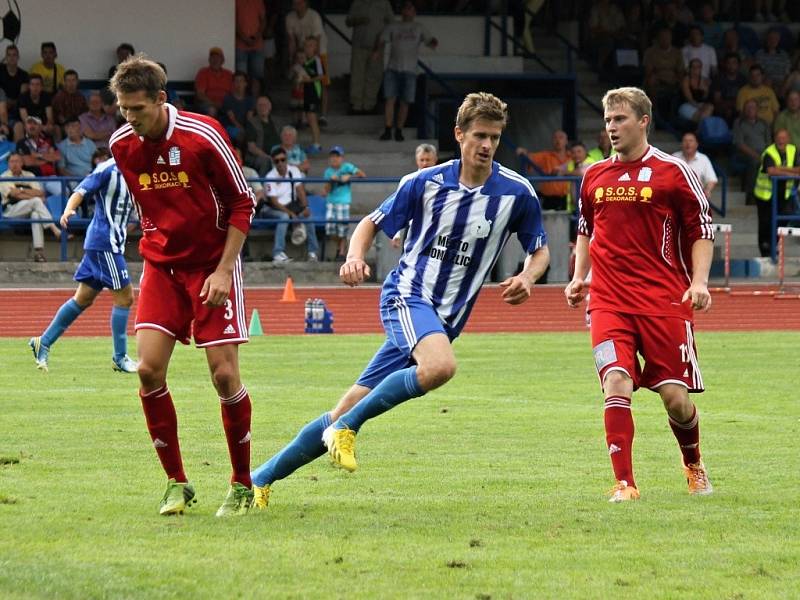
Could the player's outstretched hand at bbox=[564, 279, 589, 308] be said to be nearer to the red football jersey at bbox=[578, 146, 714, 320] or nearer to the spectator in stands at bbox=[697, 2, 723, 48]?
the red football jersey at bbox=[578, 146, 714, 320]

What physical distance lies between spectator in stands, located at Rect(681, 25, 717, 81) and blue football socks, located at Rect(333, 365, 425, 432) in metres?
23.7

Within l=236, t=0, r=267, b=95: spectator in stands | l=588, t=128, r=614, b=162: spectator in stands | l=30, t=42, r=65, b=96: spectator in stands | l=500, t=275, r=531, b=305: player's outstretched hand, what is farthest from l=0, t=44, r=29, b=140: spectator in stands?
l=500, t=275, r=531, b=305: player's outstretched hand

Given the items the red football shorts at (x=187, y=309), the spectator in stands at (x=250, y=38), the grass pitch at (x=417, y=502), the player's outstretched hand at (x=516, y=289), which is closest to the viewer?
the grass pitch at (x=417, y=502)

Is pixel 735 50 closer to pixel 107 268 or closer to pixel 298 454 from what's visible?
pixel 107 268

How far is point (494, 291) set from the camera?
2380cm

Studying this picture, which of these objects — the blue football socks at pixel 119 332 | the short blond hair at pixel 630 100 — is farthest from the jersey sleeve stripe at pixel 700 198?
the blue football socks at pixel 119 332

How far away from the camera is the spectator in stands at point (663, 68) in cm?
2967

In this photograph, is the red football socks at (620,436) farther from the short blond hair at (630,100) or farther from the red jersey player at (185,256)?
the red jersey player at (185,256)

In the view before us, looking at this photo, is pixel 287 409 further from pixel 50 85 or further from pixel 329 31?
pixel 329 31

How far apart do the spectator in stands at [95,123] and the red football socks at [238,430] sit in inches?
698

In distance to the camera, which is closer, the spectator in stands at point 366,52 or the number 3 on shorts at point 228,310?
the number 3 on shorts at point 228,310

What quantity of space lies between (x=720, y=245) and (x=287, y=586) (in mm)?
21812

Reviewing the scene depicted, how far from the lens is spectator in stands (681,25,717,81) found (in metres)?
30.1

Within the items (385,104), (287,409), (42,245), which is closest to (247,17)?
(385,104)
